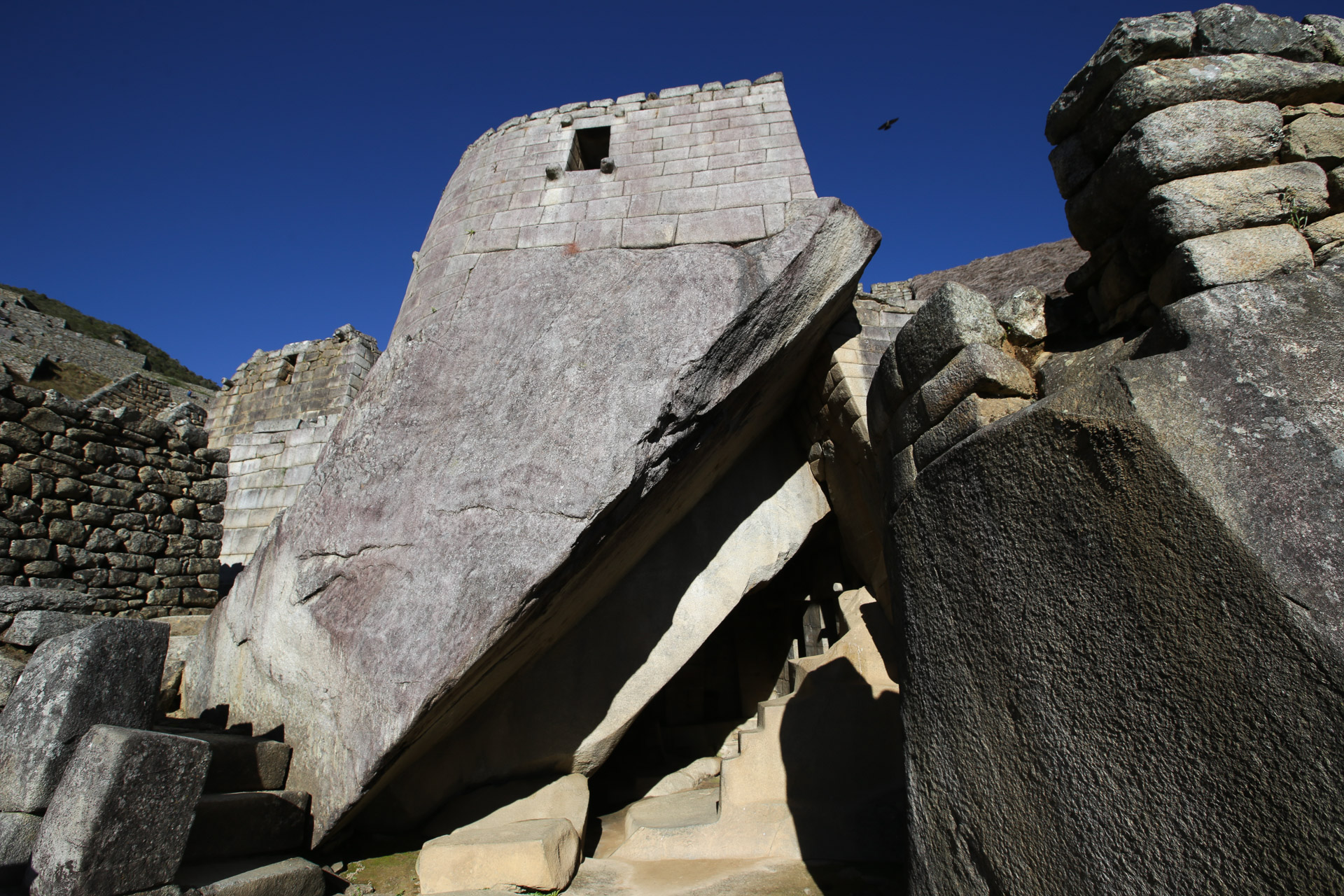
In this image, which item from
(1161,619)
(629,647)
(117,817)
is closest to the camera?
(1161,619)

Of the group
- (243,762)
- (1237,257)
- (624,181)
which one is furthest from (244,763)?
(1237,257)

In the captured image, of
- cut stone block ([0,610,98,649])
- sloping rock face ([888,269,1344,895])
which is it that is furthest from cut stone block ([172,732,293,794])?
sloping rock face ([888,269,1344,895])

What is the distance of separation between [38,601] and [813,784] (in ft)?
14.0

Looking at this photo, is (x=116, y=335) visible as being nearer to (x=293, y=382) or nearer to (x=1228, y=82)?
(x=293, y=382)

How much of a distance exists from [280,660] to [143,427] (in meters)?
3.47

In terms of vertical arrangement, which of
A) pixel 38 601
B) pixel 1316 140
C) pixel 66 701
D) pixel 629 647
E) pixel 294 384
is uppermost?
pixel 294 384

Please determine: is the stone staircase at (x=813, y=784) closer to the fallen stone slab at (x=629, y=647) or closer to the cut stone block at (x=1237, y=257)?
the fallen stone slab at (x=629, y=647)

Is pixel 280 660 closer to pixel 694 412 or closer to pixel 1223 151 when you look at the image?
pixel 694 412

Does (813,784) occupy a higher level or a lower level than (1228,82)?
lower

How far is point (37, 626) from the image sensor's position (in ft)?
9.58

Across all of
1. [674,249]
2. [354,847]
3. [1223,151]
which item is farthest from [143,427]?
[1223,151]

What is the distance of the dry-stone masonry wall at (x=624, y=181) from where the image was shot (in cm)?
396

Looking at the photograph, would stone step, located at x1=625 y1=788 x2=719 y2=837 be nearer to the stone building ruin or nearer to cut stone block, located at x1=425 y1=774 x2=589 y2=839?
the stone building ruin

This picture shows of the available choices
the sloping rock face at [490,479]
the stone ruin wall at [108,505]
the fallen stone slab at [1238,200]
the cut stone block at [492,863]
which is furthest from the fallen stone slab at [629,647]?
the fallen stone slab at [1238,200]
